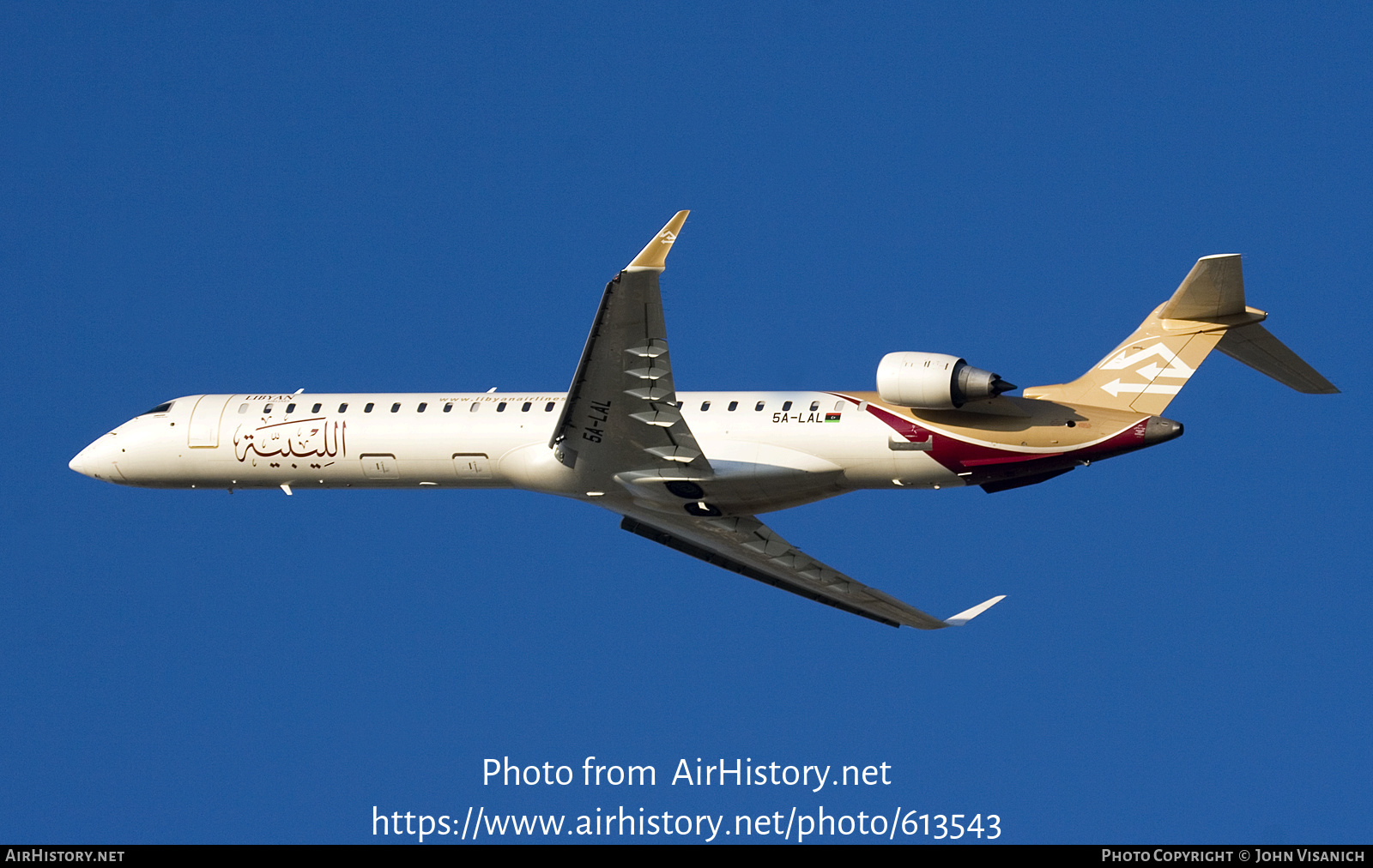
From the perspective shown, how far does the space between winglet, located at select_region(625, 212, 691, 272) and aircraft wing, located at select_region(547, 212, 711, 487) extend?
1 cm

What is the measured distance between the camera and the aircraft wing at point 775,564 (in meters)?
37.4

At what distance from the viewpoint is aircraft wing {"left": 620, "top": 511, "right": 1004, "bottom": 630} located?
123 feet

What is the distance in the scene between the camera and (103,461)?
38344mm

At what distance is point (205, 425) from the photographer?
123 ft

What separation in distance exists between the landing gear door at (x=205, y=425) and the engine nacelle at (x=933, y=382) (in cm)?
1366

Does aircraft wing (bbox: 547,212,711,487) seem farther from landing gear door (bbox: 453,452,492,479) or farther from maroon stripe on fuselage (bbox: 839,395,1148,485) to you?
maroon stripe on fuselage (bbox: 839,395,1148,485)

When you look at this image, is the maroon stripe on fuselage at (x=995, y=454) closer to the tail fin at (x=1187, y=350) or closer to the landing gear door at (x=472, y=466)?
the tail fin at (x=1187, y=350)

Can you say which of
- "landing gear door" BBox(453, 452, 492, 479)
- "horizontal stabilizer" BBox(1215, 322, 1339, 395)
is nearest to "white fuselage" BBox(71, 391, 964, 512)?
"landing gear door" BBox(453, 452, 492, 479)

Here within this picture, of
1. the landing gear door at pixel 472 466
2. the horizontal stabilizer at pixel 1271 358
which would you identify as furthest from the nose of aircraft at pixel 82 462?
the horizontal stabilizer at pixel 1271 358

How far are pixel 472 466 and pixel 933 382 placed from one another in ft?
29.9

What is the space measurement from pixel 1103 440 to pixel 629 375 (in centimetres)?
821

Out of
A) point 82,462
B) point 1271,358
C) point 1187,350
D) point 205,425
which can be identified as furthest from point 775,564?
point 82,462
